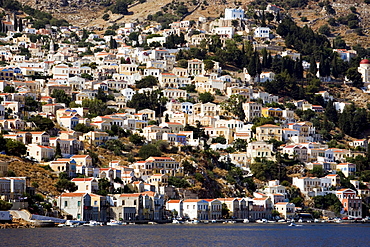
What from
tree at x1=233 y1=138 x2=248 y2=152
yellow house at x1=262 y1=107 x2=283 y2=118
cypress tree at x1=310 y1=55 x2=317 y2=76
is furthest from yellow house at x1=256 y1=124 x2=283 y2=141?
cypress tree at x1=310 y1=55 x2=317 y2=76

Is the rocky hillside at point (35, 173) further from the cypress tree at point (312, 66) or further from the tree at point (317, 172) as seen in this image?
the cypress tree at point (312, 66)

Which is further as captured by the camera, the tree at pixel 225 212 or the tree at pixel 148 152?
the tree at pixel 148 152

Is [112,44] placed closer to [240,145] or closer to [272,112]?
[272,112]

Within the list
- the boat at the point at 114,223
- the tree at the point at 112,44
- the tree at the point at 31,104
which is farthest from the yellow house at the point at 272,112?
the boat at the point at 114,223

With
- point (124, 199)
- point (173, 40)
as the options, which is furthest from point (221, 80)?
point (124, 199)

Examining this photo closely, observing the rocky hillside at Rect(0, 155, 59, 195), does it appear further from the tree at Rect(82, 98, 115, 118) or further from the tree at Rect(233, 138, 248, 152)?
the tree at Rect(233, 138, 248, 152)

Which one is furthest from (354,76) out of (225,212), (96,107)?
(225,212)

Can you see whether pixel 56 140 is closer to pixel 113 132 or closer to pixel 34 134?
pixel 34 134
